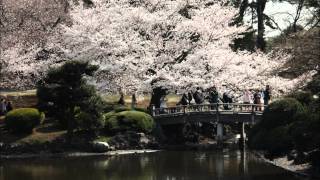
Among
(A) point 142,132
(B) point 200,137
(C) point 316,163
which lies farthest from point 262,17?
(C) point 316,163

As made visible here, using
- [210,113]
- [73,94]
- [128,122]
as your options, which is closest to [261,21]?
[210,113]

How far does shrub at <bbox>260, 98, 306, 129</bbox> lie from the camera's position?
28703 millimetres

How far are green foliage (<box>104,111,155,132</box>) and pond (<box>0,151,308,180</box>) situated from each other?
2.99 metres

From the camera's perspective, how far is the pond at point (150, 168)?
86.0ft

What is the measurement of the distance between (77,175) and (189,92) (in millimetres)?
17466

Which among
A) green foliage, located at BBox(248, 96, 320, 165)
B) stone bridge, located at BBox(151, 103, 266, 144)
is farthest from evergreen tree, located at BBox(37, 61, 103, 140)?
green foliage, located at BBox(248, 96, 320, 165)

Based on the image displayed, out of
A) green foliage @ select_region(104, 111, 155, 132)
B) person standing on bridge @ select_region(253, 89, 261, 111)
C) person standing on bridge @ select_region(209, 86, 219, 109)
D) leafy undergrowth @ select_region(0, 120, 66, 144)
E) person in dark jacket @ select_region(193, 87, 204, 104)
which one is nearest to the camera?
leafy undergrowth @ select_region(0, 120, 66, 144)

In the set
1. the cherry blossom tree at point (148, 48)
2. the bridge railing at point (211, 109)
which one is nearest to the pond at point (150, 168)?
the bridge railing at point (211, 109)

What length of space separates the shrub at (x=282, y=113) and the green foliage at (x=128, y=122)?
10.7 metres

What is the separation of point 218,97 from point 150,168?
1375cm

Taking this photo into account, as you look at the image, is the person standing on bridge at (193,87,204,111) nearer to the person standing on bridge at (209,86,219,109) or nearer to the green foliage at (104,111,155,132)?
the person standing on bridge at (209,86,219,109)

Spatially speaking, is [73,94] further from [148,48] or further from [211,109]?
[211,109]

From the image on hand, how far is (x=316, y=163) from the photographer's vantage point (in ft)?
80.4

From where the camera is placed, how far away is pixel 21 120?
36.8m
